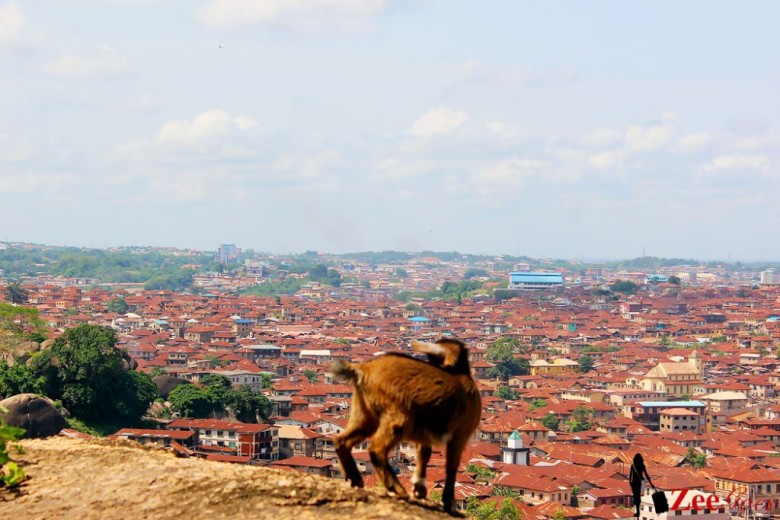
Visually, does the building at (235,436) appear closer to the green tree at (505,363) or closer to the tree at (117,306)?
the green tree at (505,363)

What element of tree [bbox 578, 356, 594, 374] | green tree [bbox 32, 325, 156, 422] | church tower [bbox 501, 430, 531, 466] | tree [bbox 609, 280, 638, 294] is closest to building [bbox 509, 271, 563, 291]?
tree [bbox 609, 280, 638, 294]

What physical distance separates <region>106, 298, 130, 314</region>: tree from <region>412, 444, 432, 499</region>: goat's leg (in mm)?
59329

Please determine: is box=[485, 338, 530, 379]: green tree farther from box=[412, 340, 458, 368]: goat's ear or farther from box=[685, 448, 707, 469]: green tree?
box=[412, 340, 458, 368]: goat's ear

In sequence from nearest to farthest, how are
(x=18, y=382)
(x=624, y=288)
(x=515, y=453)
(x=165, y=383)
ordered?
(x=18, y=382) → (x=515, y=453) → (x=165, y=383) → (x=624, y=288)

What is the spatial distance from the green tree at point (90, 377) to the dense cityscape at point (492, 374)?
0.20 feet

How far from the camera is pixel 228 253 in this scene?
150500 mm

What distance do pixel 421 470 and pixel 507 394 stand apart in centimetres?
3583

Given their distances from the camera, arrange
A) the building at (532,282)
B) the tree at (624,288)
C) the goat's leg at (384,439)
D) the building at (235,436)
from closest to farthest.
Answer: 1. the goat's leg at (384,439)
2. the building at (235,436)
3. the tree at (624,288)
4. the building at (532,282)

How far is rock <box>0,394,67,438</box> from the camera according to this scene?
1619cm

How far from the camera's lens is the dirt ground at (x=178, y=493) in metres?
3.90

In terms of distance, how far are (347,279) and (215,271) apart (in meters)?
15.3

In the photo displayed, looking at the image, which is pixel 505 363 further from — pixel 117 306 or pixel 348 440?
pixel 348 440

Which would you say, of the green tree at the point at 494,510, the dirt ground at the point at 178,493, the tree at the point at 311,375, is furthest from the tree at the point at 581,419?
the dirt ground at the point at 178,493

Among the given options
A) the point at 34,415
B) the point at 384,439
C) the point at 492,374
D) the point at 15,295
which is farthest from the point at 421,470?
the point at 15,295
